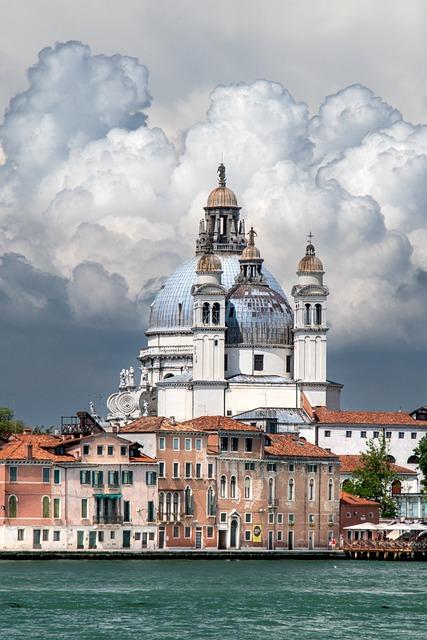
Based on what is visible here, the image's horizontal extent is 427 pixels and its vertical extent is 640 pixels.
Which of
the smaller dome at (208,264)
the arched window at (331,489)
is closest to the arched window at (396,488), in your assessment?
the arched window at (331,489)

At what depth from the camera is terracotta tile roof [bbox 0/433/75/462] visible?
131875 millimetres

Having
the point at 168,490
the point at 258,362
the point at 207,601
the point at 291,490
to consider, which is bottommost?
the point at 207,601

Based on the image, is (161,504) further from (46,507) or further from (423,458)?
(423,458)

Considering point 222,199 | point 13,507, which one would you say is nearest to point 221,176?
point 222,199

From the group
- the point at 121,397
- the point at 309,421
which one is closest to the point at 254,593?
the point at 309,421

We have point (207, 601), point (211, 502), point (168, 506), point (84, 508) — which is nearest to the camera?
point (207, 601)

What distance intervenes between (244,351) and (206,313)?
4236 millimetres

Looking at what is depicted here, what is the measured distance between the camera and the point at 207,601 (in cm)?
10656

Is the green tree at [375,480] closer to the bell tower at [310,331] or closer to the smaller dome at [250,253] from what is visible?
the bell tower at [310,331]

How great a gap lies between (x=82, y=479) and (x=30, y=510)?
3.86 m

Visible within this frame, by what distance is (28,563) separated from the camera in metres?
126

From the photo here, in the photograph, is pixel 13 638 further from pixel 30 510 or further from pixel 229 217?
pixel 229 217

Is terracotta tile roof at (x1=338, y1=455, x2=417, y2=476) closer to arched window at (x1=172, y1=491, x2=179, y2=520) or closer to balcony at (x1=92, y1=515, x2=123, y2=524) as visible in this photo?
arched window at (x1=172, y1=491, x2=179, y2=520)

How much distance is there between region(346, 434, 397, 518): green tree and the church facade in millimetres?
12717
